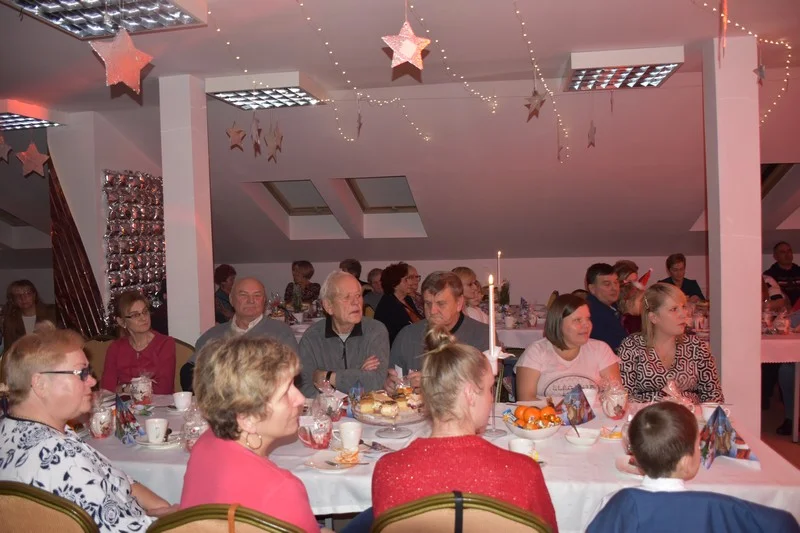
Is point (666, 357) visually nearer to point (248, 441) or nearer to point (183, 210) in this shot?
point (248, 441)

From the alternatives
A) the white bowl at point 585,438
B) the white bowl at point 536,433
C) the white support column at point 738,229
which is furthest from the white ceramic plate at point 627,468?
the white support column at point 738,229

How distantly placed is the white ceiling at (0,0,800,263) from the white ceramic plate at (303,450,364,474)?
8.68ft

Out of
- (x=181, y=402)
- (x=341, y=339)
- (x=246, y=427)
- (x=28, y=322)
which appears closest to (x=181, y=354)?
(x=181, y=402)

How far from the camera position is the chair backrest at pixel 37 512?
186 centimetres

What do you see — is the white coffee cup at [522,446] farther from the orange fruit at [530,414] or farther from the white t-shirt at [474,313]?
the white t-shirt at [474,313]

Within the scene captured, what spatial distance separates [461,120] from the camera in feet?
23.4

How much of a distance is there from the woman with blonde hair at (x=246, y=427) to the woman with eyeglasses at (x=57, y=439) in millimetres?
396

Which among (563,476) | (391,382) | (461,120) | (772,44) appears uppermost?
(772,44)

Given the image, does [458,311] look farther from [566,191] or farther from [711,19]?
[566,191]

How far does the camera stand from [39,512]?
1874 mm

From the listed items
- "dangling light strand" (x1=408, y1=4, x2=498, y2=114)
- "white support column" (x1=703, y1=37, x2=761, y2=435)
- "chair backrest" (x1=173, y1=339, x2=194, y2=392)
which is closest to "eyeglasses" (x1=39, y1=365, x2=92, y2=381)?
"chair backrest" (x1=173, y1=339, x2=194, y2=392)

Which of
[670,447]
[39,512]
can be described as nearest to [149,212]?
[39,512]

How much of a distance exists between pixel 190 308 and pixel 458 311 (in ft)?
8.65

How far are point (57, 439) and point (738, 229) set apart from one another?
169 inches
